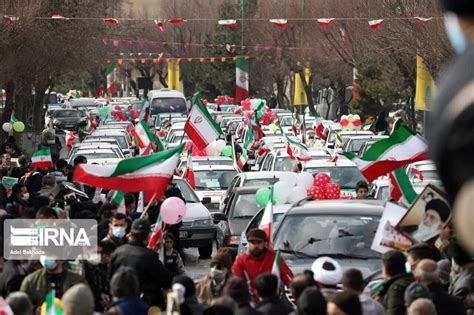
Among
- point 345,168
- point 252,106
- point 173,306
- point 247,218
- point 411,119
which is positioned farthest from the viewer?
point 411,119

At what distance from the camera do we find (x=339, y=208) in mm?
11531

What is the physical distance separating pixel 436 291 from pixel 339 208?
3.81 metres

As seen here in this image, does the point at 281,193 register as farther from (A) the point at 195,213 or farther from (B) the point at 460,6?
(B) the point at 460,6

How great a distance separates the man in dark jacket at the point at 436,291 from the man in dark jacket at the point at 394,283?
0.16 meters

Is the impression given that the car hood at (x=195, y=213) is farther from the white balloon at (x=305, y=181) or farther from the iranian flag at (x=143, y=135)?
the iranian flag at (x=143, y=135)

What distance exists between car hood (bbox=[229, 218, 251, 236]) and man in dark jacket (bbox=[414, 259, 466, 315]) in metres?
9.59

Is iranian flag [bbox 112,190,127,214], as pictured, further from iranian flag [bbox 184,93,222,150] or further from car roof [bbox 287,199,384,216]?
iranian flag [bbox 184,93,222,150]

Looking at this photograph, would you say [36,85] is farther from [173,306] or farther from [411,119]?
[173,306]

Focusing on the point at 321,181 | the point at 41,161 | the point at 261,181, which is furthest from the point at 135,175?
the point at 41,161

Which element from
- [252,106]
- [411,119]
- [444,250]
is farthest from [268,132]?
[444,250]

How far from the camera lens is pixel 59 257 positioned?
9.28 meters

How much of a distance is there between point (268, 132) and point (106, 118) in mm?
19140

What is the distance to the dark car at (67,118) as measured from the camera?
64812mm

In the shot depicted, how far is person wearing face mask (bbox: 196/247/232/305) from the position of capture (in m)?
8.80
